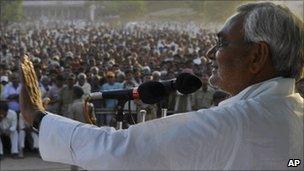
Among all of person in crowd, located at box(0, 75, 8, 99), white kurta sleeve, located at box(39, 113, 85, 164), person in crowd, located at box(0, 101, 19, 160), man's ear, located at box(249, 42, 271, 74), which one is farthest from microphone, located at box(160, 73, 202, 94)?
person in crowd, located at box(0, 75, 8, 99)

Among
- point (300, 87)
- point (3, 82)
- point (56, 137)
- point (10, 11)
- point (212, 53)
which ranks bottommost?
point (10, 11)

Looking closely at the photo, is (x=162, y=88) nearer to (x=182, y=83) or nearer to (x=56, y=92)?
(x=182, y=83)

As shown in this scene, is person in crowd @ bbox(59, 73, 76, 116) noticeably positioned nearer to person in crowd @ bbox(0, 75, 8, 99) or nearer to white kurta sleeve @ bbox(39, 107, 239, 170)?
person in crowd @ bbox(0, 75, 8, 99)

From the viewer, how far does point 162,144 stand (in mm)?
1574

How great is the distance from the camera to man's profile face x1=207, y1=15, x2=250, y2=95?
1.78 m

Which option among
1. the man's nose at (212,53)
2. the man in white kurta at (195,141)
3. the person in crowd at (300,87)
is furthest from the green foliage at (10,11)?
the man in white kurta at (195,141)

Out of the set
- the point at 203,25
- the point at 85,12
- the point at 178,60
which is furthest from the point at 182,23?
the point at 178,60

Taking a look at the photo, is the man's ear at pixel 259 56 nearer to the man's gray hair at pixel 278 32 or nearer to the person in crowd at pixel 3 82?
the man's gray hair at pixel 278 32

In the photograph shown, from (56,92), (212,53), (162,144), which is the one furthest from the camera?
(56,92)

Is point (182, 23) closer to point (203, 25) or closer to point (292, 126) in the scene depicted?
point (203, 25)

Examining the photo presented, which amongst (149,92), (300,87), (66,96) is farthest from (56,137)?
(66,96)

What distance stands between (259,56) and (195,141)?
0.36 m

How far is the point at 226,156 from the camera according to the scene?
1.60m

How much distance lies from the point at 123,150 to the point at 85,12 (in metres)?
57.4
